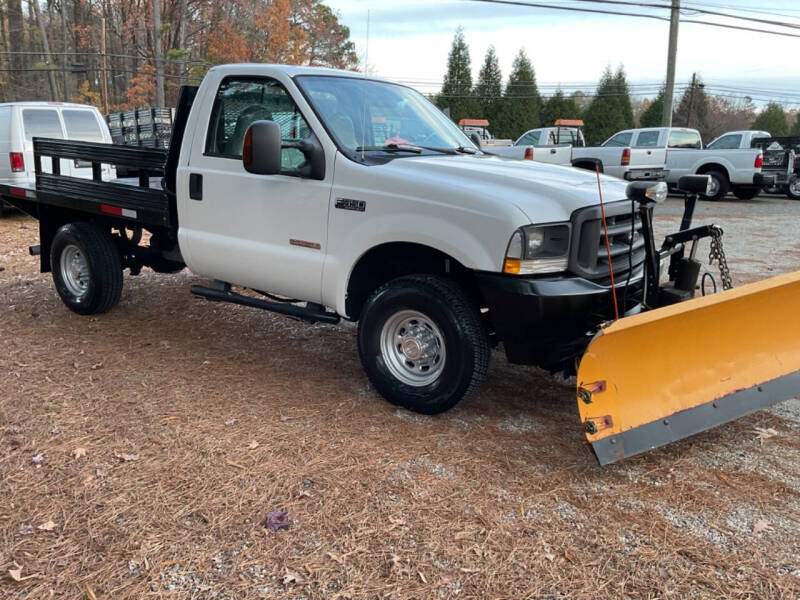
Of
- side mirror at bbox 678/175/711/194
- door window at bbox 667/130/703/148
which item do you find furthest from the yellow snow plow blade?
door window at bbox 667/130/703/148

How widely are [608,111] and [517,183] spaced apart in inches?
1726

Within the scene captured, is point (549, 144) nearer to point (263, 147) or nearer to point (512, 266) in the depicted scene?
point (263, 147)

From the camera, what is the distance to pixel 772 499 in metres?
3.34

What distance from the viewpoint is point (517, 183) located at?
12.7ft

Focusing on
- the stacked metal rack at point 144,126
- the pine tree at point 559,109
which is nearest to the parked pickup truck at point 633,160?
the stacked metal rack at point 144,126

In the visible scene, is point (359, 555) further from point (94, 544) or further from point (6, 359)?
point (6, 359)

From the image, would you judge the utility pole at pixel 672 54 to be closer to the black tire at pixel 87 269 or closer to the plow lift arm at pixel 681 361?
the plow lift arm at pixel 681 361

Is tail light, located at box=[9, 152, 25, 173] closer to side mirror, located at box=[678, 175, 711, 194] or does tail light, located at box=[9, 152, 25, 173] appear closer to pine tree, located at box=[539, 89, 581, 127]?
side mirror, located at box=[678, 175, 711, 194]

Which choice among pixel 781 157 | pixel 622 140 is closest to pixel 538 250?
pixel 622 140

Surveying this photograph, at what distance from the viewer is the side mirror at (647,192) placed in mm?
3727

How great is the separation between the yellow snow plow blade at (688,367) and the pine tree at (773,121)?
46.8 meters

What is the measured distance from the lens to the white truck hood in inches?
146

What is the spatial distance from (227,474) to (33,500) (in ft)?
3.01

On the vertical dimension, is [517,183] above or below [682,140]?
below
